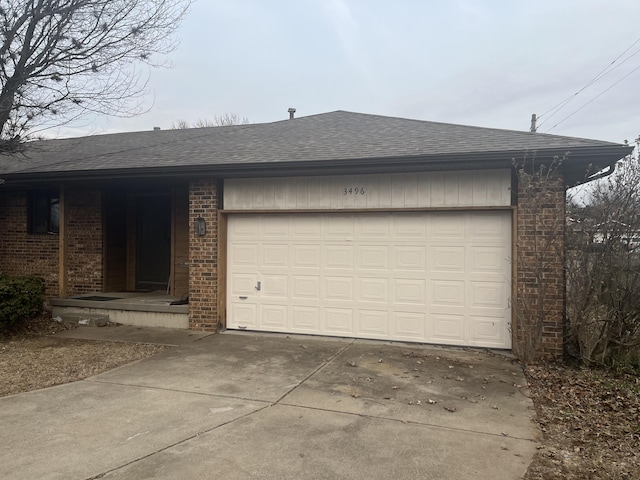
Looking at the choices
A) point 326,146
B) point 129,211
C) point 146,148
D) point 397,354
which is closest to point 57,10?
point 146,148

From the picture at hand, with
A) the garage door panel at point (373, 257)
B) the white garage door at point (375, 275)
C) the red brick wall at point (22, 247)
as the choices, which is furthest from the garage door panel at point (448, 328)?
the red brick wall at point (22, 247)

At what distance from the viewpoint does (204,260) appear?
8.31 metres

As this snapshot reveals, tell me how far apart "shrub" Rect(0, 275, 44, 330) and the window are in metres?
2.28

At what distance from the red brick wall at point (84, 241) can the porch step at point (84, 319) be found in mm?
1100

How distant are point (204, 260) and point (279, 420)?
447cm

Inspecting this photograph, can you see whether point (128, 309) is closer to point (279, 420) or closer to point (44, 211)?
point (44, 211)

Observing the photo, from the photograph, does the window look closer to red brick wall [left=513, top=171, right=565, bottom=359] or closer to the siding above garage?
the siding above garage

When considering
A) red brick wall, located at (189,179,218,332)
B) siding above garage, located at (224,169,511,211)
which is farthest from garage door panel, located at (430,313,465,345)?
red brick wall, located at (189,179,218,332)

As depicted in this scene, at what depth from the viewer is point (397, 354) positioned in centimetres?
682

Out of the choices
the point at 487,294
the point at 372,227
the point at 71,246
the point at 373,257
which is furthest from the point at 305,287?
the point at 71,246

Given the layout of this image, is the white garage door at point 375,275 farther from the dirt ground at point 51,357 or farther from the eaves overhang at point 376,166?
the dirt ground at point 51,357

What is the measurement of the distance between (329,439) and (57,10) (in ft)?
27.1

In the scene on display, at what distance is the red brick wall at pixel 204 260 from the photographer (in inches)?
325

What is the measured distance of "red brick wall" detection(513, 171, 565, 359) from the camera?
21.2 ft
